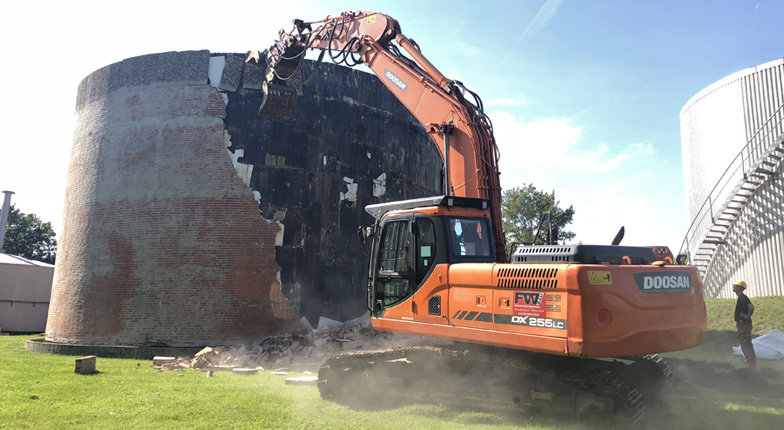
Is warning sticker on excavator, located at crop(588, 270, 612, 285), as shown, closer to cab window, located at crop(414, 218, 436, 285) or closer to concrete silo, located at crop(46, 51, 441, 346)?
cab window, located at crop(414, 218, 436, 285)

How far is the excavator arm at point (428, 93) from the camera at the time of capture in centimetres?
837

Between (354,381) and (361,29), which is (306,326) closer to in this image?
(354,381)

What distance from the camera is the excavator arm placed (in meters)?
8.37

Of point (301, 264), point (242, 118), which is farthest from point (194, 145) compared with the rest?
point (301, 264)

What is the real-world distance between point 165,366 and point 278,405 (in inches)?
224

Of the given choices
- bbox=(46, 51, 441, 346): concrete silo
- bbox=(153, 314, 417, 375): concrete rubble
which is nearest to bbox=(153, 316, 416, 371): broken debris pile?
bbox=(153, 314, 417, 375): concrete rubble

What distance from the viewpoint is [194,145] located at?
47.8 feet

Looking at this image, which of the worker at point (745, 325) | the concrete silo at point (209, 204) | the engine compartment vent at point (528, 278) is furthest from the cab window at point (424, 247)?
the concrete silo at point (209, 204)

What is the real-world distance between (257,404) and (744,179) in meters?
15.6

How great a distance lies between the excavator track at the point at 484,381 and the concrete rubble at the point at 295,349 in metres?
4.07

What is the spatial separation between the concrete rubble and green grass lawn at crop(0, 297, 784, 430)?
1033 mm

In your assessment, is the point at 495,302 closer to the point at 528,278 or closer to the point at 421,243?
the point at 528,278

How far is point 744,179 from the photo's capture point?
1527cm

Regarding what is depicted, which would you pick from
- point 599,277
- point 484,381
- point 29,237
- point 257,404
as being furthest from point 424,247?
point 29,237
